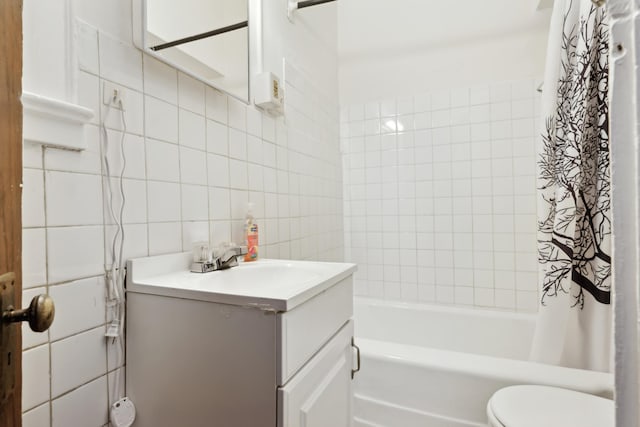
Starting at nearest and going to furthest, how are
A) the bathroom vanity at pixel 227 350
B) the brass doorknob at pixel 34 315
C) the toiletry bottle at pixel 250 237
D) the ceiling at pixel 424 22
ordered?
the brass doorknob at pixel 34 315, the bathroom vanity at pixel 227 350, the toiletry bottle at pixel 250 237, the ceiling at pixel 424 22

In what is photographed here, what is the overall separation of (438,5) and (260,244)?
6.28ft

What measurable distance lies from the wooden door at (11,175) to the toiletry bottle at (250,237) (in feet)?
2.56

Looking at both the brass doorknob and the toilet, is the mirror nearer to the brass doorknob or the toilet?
the brass doorknob

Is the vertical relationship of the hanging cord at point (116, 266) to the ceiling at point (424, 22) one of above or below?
below

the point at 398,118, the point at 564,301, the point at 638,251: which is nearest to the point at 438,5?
the point at 398,118

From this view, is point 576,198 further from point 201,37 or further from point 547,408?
point 201,37

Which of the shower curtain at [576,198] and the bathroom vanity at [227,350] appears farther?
the shower curtain at [576,198]

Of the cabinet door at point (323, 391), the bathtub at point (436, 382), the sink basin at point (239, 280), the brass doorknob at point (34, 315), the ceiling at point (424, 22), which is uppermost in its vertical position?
the ceiling at point (424, 22)

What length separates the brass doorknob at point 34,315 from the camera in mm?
357

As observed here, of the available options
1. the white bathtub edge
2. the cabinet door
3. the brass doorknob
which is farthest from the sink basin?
the white bathtub edge

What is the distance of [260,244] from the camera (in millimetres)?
1353

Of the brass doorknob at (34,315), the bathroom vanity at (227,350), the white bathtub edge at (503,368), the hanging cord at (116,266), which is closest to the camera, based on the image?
the brass doorknob at (34,315)

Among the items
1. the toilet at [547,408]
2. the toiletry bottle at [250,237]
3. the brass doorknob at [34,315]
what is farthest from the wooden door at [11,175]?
the toilet at [547,408]

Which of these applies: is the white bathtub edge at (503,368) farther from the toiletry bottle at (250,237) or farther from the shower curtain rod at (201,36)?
the shower curtain rod at (201,36)
